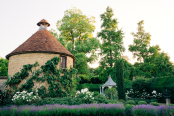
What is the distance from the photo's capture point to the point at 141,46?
29.2 meters

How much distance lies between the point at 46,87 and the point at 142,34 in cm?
2472

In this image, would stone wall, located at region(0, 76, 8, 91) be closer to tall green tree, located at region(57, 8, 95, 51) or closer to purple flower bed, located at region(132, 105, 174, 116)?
purple flower bed, located at region(132, 105, 174, 116)

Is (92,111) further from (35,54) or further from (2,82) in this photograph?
(2,82)

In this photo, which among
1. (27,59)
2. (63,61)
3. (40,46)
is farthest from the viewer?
(63,61)

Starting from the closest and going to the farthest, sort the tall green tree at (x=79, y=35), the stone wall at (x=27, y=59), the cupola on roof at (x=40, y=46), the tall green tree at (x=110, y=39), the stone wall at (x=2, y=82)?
the stone wall at (x=27, y=59) → the cupola on roof at (x=40, y=46) → the stone wall at (x=2, y=82) → the tall green tree at (x=79, y=35) → the tall green tree at (x=110, y=39)

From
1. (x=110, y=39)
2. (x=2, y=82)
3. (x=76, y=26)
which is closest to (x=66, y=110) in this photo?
(x=2, y=82)

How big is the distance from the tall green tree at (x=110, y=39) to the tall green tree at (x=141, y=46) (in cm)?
411

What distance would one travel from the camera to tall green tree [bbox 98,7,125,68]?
1046 inches

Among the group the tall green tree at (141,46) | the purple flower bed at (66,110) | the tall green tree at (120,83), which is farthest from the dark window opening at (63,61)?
the tall green tree at (141,46)

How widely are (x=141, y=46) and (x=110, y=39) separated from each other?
6821mm

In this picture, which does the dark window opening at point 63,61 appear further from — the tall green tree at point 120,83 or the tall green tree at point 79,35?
the tall green tree at point 79,35

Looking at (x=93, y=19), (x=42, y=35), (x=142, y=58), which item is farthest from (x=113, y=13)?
(x=42, y=35)

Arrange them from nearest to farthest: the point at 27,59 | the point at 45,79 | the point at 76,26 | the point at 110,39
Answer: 1. the point at 45,79
2. the point at 27,59
3. the point at 76,26
4. the point at 110,39

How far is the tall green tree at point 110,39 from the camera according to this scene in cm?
2656
